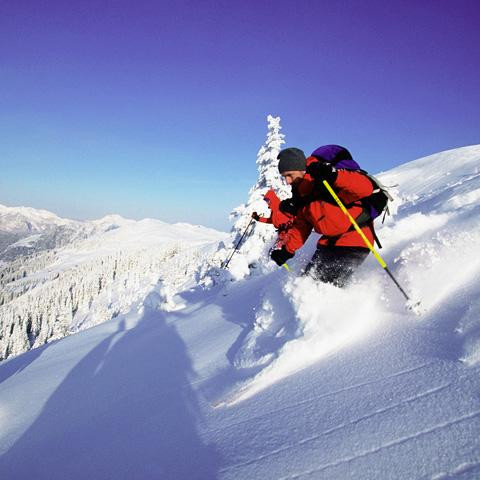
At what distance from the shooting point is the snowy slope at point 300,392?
1995 mm

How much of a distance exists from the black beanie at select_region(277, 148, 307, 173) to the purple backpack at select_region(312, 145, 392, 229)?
0.73ft

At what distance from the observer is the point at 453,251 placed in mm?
3838

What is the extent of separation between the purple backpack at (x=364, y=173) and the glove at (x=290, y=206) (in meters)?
0.89

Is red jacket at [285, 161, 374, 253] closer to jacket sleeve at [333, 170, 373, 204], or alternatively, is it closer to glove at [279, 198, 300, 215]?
jacket sleeve at [333, 170, 373, 204]

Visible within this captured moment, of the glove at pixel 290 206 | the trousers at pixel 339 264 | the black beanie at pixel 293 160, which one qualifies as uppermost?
the black beanie at pixel 293 160

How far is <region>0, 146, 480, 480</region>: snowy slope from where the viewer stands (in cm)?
200

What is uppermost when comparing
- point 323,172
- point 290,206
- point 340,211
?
point 323,172

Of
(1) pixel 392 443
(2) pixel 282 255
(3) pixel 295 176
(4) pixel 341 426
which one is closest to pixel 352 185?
(3) pixel 295 176

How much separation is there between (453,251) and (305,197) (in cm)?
204

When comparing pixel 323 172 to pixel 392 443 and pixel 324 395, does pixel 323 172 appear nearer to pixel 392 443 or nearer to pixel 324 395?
pixel 324 395

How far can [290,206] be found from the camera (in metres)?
5.31

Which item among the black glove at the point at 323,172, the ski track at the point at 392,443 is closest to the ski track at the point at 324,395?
the ski track at the point at 392,443

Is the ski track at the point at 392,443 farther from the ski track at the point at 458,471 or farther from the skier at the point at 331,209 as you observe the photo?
the skier at the point at 331,209

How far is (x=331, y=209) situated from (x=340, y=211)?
119mm
